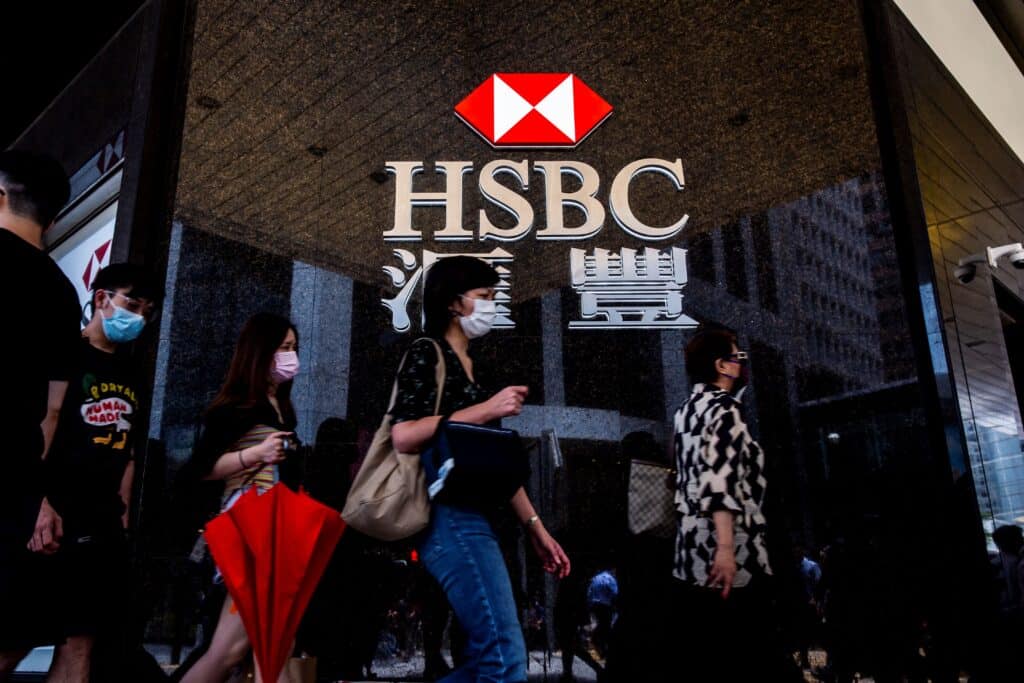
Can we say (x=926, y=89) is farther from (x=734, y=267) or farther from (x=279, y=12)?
(x=279, y=12)

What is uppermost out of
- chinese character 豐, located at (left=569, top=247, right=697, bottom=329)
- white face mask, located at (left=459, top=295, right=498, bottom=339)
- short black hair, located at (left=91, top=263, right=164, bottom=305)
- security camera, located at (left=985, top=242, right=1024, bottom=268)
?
security camera, located at (left=985, top=242, right=1024, bottom=268)

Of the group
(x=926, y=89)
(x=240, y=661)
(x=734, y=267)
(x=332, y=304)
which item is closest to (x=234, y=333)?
(x=332, y=304)

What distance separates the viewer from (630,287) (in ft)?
13.1

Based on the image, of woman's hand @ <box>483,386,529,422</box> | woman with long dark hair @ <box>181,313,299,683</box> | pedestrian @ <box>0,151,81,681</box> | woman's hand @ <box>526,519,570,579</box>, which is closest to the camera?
pedestrian @ <box>0,151,81,681</box>

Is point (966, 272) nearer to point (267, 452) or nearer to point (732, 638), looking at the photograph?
point (732, 638)

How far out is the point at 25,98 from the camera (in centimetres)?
597

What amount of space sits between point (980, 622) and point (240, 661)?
124 inches

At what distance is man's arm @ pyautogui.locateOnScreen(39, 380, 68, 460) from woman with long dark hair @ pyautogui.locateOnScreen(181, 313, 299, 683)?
0.43 meters

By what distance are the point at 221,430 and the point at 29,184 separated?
93 centimetres

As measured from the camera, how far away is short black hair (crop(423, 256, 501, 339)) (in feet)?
8.22

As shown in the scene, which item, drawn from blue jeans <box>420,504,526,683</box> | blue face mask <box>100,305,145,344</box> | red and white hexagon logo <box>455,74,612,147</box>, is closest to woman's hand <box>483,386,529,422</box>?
blue jeans <box>420,504,526,683</box>

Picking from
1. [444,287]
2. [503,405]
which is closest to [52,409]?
[444,287]

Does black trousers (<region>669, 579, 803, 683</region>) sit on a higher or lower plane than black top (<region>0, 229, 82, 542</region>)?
lower

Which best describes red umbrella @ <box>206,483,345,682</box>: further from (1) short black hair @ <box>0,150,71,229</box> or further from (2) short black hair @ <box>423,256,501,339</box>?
(1) short black hair @ <box>0,150,71,229</box>
